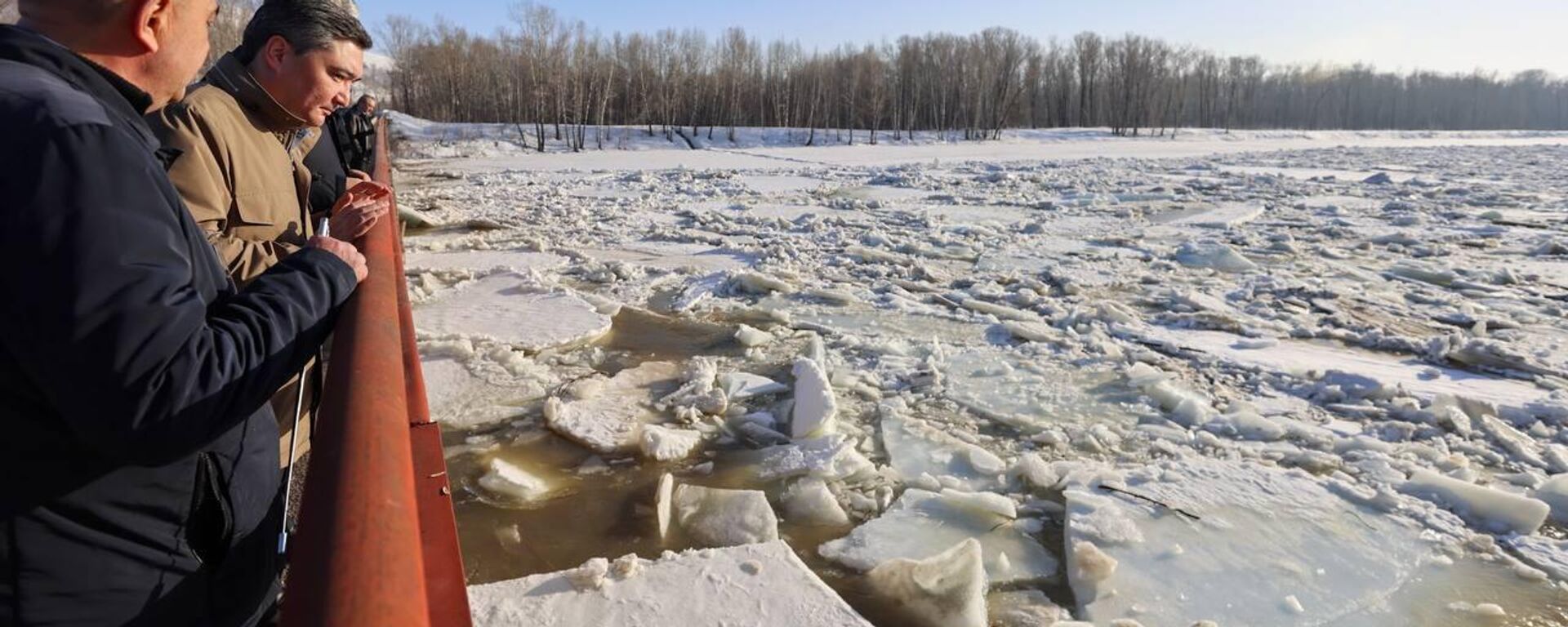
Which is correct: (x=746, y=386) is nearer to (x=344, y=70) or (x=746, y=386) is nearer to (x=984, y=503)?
(x=984, y=503)

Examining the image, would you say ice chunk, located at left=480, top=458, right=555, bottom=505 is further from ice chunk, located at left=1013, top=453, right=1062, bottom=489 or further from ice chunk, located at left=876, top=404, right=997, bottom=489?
ice chunk, located at left=1013, top=453, right=1062, bottom=489

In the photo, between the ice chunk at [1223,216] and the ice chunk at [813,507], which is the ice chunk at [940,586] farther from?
the ice chunk at [1223,216]

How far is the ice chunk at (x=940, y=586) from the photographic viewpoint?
2.24 metres

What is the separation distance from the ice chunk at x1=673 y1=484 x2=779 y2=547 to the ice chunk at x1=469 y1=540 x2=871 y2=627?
0.26 meters

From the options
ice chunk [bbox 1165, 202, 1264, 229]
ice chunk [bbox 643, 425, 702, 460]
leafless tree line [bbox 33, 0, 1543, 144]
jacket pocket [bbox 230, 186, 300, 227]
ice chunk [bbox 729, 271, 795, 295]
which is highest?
leafless tree line [bbox 33, 0, 1543, 144]

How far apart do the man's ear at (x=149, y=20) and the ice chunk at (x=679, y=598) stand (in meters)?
1.52

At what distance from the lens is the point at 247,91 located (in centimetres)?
215

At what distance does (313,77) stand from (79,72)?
52.2 inches

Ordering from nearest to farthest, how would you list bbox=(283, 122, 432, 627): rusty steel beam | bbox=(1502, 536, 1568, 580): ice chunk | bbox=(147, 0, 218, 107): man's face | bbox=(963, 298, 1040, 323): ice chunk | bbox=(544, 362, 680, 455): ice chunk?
1. bbox=(283, 122, 432, 627): rusty steel beam
2. bbox=(147, 0, 218, 107): man's face
3. bbox=(1502, 536, 1568, 580): ice chunk
4. bbox=(544, 362, 680, 455): ice chunk
5. bbox=(963, 298, 1040, 323): ice chunk

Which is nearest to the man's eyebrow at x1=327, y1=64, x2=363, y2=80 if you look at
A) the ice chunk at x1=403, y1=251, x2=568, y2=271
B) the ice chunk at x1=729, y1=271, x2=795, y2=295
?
the ice chunk at x1=729, y1=271, x2=795, y2=295

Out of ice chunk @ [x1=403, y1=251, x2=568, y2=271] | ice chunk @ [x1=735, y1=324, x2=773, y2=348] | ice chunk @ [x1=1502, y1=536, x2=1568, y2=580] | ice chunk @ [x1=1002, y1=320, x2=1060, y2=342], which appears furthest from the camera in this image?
ice chunk @ [x1=403, y1=251, x2=568, y2=271]

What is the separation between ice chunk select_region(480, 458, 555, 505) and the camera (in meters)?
2.89

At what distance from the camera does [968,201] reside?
1188cm

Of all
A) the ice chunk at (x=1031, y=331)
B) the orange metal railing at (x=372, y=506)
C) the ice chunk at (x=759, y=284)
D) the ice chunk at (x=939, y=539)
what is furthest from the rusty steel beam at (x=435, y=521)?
the ice chunk at (x=759, y=284)
